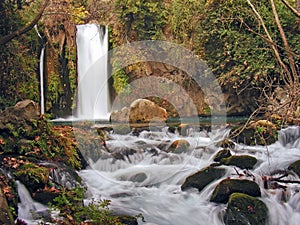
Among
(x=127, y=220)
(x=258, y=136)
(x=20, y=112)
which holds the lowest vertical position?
(x=127, y=220)

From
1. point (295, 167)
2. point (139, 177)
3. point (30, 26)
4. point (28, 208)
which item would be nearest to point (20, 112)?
point (30, 26)

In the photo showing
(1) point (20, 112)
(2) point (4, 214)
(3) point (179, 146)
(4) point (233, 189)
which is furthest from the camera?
(3) point (179, 146)

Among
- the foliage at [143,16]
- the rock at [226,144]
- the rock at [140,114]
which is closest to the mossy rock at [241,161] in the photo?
the rock at [226,144]

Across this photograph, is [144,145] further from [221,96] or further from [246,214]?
[221,96]

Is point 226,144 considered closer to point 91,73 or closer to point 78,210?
point 78,210

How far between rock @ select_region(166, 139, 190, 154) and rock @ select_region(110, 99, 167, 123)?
6.75ft

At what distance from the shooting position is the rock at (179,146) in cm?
656

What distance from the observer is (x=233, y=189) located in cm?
468

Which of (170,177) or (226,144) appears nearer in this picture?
(170,177)

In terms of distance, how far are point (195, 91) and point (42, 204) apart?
6575 millimetres

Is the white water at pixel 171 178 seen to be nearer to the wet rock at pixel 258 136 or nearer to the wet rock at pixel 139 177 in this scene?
the wet rock at pixel 139 177

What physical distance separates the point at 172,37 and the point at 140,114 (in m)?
2.69

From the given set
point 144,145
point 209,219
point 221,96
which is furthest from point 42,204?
point 221,96

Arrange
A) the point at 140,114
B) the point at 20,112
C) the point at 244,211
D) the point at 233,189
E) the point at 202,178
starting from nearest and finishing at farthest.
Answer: the point at 244,211 → the point at 233,189 → the point at 202,178 → the point at 20,112 → the point at 140,114
